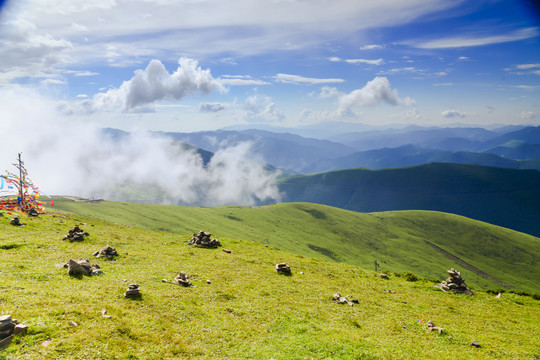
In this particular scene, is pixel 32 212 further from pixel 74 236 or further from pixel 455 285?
pixel 455 285

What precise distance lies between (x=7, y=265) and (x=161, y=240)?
2830cm

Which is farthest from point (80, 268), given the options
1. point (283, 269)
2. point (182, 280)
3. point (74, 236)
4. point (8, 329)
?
point (283, 269)

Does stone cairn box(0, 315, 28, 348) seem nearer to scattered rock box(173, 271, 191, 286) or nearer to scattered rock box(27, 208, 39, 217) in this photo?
scattered rock box(173, 271, 191, 286)

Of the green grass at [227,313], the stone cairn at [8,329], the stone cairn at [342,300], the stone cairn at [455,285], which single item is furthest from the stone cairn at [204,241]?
the stone cairn at [455,285]

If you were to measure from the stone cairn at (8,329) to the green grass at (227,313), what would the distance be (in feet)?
1.57

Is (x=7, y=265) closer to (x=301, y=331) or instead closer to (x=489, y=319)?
(x=301, y=331)

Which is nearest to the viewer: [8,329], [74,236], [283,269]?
[8,329]

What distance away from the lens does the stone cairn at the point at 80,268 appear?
2678cm

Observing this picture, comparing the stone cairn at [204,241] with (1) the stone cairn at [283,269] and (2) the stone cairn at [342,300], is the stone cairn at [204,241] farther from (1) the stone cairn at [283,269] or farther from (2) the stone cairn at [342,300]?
(2) the stone cairn at [342,300]

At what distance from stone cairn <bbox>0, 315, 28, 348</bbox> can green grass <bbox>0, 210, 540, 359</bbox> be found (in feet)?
1.57

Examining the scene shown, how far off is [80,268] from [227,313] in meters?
16.4

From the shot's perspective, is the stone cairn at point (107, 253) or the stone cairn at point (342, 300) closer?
the stone cairn at point (342, 300)

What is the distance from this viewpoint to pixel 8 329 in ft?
50.7

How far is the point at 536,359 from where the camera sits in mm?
22484
